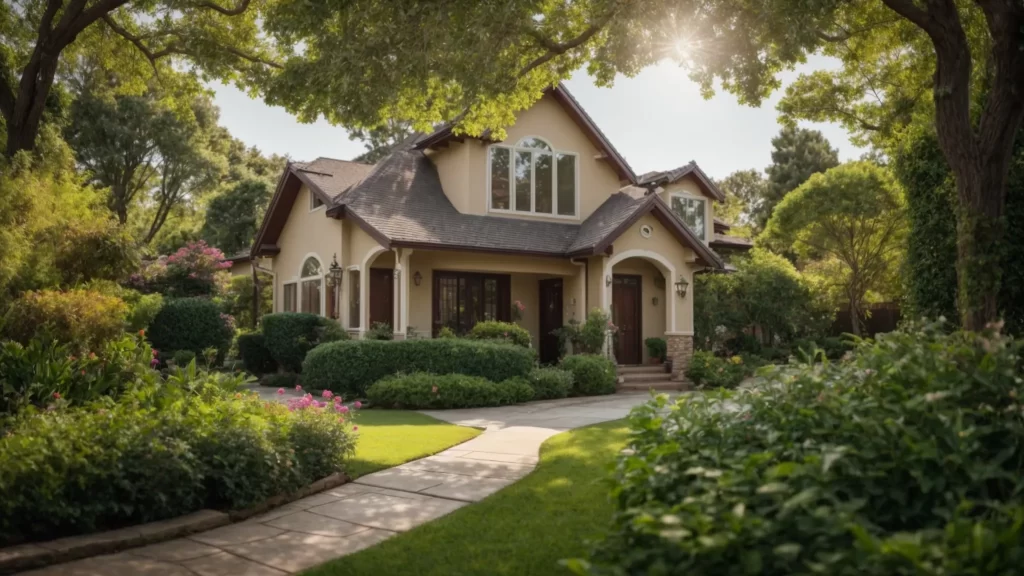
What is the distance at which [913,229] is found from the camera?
453 inches

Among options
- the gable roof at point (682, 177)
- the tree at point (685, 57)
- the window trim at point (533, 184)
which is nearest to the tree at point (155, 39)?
the tree at point (685, 57)

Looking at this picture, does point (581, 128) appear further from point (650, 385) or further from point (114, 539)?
point (114, 539)

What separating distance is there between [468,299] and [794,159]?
3489cm

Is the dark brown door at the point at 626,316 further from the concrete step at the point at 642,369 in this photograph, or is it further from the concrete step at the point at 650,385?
the concrete step at the point at 650,385

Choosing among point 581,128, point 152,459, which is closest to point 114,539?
point 152,459

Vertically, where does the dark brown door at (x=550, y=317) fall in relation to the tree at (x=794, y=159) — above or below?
below

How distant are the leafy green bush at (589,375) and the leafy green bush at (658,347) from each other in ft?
11.5

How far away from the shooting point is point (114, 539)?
4984 millimetres

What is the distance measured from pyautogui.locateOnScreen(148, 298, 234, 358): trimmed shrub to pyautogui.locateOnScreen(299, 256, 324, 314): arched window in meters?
2.20

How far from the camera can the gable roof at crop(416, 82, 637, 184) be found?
63.7 feet

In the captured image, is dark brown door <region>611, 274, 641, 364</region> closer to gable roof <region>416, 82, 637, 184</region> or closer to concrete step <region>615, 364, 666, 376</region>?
concrete step <region>615, 364, 666, 376</region>

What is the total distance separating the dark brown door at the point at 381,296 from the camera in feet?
59.5

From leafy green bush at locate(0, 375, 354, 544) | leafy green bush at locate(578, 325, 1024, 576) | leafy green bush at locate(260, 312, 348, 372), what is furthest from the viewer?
leafy green bush at locate(260, 312, 348, 372)

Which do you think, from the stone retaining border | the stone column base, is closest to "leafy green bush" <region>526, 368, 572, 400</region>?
the stone column base
